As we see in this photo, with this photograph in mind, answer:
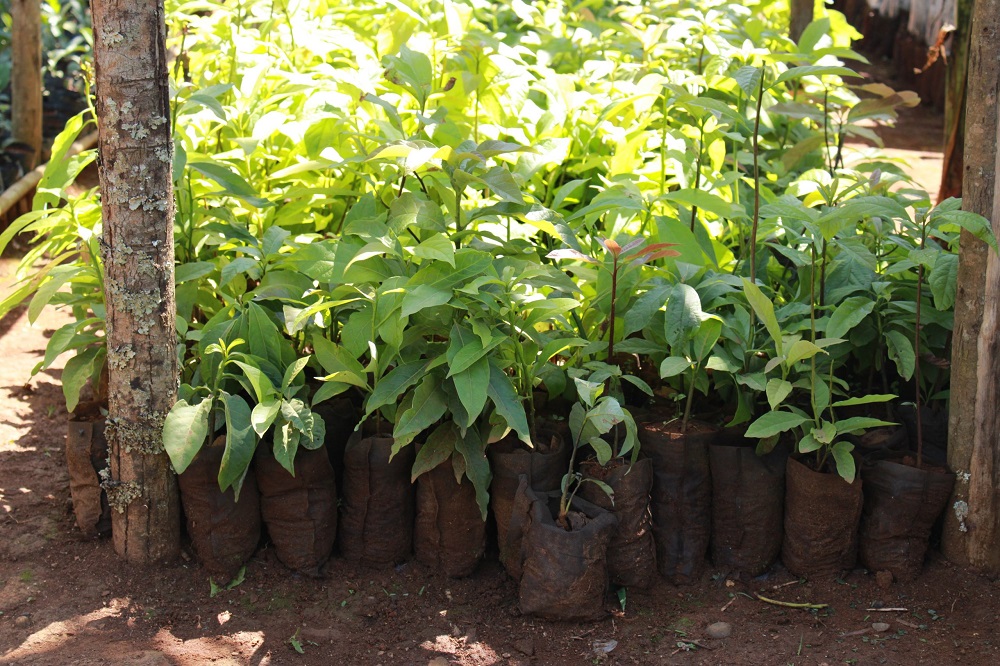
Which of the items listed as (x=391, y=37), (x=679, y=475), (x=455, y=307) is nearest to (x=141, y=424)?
(x=455, y=307)

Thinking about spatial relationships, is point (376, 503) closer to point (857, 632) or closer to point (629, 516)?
point (629, 516)

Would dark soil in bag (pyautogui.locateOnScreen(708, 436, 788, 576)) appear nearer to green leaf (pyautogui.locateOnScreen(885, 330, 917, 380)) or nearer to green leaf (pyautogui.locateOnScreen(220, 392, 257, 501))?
green leaf (pyautogui.locateOnScreen(885, 330, 917, 380))

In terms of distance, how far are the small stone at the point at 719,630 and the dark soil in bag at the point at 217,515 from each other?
1104 millimetres

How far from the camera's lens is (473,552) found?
2445 millimetres

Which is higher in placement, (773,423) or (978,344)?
(978,344)

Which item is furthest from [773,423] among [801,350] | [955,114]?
[955,114]

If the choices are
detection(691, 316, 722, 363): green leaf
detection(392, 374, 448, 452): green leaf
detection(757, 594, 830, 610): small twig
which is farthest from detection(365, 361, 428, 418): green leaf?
detection(757, 594, 830, 610): small twig

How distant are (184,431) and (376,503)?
19.4 inches

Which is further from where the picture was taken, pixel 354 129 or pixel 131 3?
pixel 354 129

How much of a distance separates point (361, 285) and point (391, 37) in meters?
1.39

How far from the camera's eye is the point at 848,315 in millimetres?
2385

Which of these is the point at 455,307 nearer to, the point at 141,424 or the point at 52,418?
the point at 141,424

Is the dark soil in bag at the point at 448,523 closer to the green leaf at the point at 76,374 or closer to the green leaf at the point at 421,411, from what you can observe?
the green leaf at the point at 421,411

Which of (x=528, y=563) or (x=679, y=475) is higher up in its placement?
(x=679, y=475)
